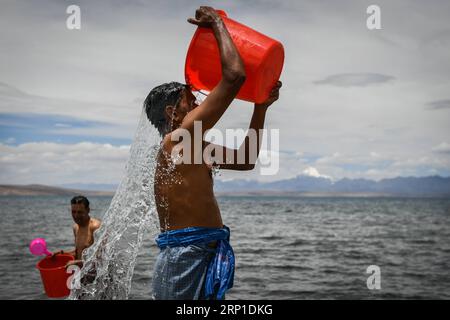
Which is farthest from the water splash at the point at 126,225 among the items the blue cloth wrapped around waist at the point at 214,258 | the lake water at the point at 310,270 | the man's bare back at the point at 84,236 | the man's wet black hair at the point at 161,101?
the lake water at the point at 310,270

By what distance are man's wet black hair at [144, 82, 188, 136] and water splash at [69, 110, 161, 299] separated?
0.54 feet

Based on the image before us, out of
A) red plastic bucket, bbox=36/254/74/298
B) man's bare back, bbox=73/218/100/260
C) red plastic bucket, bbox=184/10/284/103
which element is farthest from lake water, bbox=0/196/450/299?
red plastic bucket, bbox=184/10/284/103

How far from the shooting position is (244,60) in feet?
9.46

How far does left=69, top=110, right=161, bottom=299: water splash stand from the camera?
11.0 feet

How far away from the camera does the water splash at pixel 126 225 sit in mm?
3348

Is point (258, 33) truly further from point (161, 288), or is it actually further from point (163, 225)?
point (161, 288)

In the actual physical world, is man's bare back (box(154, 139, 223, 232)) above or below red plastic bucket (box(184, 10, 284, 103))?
below

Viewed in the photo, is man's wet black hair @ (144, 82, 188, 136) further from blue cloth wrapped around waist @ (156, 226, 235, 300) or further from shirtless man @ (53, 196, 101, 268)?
shirtless man @ (53, 196, 101, 268)

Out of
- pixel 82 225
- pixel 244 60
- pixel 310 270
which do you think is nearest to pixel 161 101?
pixel 244 60
